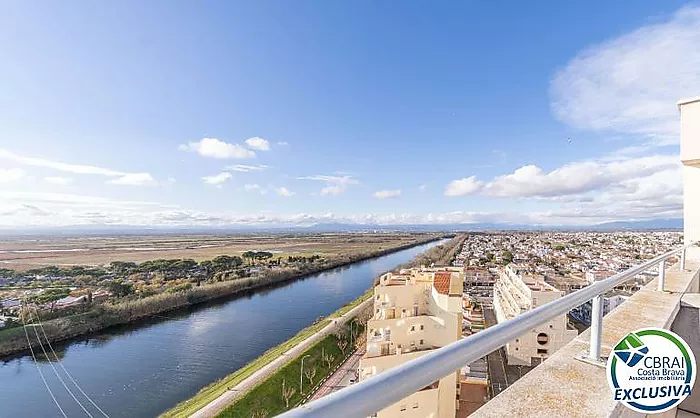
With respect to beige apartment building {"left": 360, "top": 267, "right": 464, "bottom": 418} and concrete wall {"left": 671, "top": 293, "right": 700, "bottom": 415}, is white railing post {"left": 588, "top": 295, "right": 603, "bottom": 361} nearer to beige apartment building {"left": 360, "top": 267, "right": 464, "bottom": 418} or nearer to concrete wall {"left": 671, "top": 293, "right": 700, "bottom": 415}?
concrete wall {"left": 671, "top": 293, "right": 700, "bottom": 415}

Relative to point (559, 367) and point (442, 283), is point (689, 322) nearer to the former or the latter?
point (559, 367)

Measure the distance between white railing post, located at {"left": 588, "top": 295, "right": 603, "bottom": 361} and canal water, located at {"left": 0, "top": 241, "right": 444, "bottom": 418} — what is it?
34.3 ft

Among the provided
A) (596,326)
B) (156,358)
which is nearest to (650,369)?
(596,326)

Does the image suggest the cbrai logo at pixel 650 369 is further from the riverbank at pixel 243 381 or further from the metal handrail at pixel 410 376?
the riverbank at pixel 243 381

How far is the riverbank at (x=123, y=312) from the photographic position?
552 inches

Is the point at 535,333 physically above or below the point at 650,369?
below

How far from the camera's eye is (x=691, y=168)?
3.73 m

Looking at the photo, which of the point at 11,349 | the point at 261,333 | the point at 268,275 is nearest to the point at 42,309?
the point at 11,349

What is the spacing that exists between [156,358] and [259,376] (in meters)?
5.35

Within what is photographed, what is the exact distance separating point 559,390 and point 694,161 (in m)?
4.09

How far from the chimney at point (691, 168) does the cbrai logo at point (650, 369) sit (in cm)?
387

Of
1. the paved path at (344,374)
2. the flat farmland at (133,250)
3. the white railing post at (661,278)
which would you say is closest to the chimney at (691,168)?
the white railing post at (661,278)

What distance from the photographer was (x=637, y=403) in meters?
0.88

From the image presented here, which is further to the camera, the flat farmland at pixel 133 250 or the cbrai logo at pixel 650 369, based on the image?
the flat farmland at pixel 133 250
